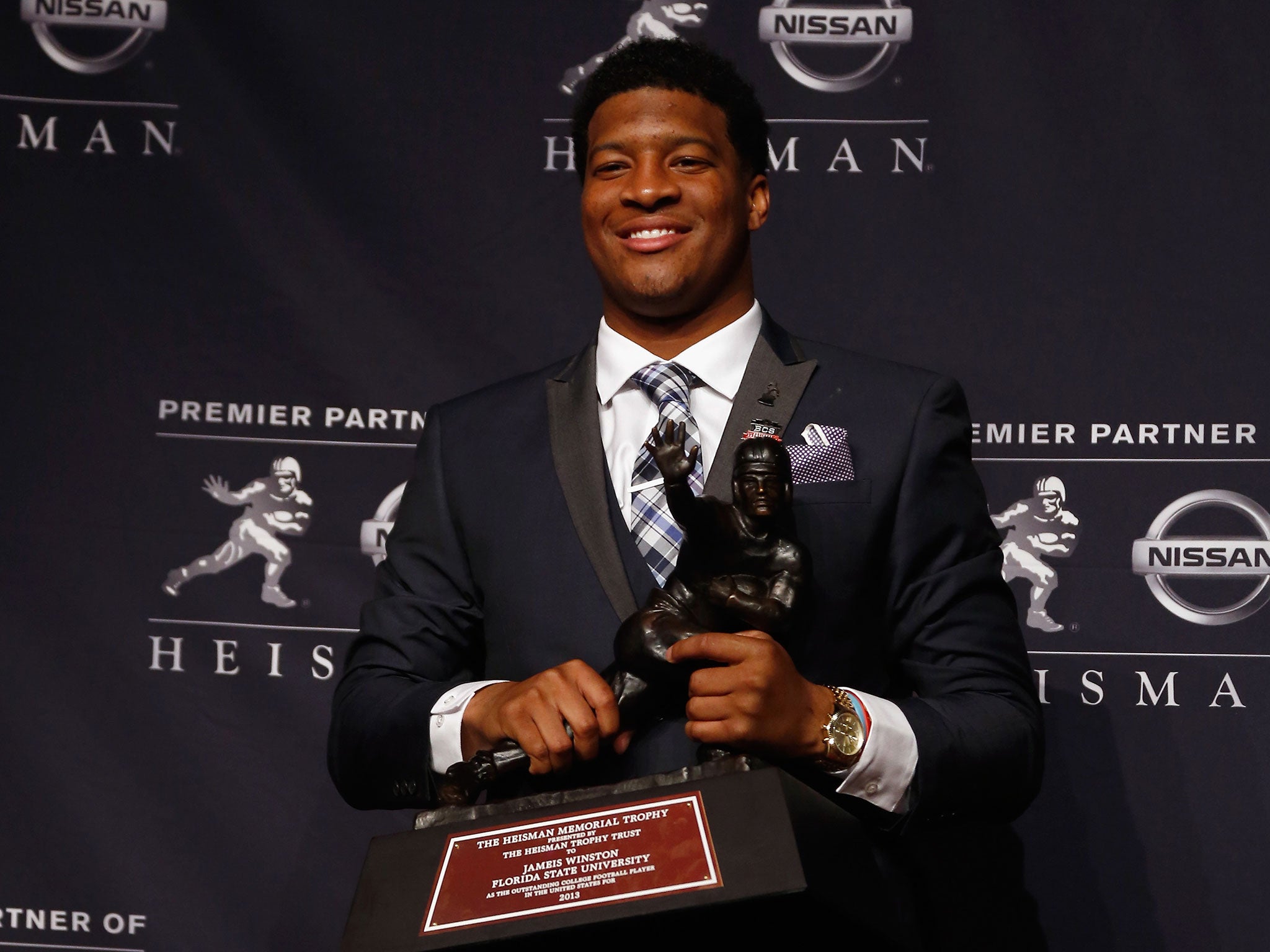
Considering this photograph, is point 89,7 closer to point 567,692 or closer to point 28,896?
point 28,896

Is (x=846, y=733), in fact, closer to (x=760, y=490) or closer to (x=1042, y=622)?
(x=760, y=490)

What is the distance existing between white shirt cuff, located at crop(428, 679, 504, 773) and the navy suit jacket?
20 millimetres

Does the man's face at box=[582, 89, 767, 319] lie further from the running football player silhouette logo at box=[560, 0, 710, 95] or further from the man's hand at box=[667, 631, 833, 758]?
the running football player silhouette logo at box=[560, 0, 710, 95]

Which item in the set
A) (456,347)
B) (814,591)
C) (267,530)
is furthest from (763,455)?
(267,530)

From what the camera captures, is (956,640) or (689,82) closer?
(956,640)

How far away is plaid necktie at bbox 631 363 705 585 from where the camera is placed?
1636mm

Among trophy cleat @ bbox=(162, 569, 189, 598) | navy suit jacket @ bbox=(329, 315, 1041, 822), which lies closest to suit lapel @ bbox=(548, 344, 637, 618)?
navy suit jacket @ bbox=(329, 315, 1041, 822)

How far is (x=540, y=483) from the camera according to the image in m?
1.74

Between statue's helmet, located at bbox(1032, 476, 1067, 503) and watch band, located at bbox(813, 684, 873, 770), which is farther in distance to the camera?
statue's helmet, located at bbox(1032, 476, 1067, 503)

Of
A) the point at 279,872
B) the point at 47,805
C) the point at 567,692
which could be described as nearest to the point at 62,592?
the point at 47,805

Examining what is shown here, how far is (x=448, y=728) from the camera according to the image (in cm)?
159

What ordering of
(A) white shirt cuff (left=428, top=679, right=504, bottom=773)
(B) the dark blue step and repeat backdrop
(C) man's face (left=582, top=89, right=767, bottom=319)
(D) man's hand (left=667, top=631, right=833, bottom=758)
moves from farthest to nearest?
(B) the dark blue step and repeat backdrop → (C) man's face (left=582, top=89, right=767, bottom=319) → (A) white shirt cuff (left=428, top=679, right=504, bottom=773) → (D) man's hand (left=667, top=631, right=833, bottom=758)

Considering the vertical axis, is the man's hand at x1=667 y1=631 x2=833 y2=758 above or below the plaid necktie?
below

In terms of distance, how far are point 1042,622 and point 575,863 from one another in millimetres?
1294
